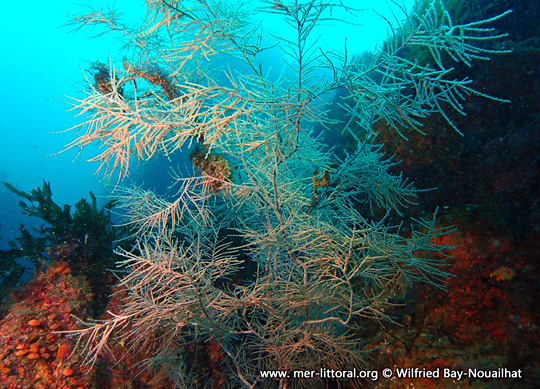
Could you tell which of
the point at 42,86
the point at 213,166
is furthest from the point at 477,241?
the point at 42,86

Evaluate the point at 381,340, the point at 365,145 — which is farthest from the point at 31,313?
the point at 365,145

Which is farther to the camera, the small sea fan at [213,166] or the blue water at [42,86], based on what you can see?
the blue water at [42,86]

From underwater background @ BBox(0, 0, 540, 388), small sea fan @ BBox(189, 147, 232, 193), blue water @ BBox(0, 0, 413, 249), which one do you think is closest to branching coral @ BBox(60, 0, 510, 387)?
small sea fan @ BBox(189, 147, 232, 193)

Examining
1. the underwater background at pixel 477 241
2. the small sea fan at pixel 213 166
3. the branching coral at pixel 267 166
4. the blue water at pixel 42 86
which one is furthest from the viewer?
the blue water at pixel 42 86

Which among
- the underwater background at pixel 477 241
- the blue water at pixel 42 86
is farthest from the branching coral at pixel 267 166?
the blue water at pixel 42 86

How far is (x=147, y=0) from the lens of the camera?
2416mm

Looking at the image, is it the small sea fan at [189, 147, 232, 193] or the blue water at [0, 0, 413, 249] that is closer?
the small sea fan at [189, 147, 232, 193]

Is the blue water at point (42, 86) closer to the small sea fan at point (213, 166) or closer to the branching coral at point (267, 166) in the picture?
the small sea fan at point (213, 166)

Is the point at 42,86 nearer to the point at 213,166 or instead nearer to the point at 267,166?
the point at 213,166

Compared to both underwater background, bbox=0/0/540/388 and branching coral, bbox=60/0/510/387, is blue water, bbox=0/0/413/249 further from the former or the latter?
branching coral, bbox=60/0/510/387

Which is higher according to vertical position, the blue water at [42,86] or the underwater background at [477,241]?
the blue water at [42,86]

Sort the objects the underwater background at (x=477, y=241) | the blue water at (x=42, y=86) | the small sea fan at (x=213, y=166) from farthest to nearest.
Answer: the blue water at (x=42, y=86) → the small sea fan at (x=213, y=166) → the underwater background at (x=477, y=241)

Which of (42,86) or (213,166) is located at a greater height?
(42,86)

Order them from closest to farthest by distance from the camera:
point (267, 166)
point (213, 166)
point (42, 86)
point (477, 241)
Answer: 1. point (477, 241)
2. point (267, 166)
3. point (213, 166)
4. point (42, 86)
